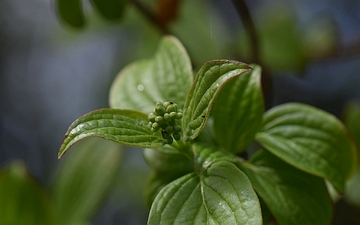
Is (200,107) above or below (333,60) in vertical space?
above

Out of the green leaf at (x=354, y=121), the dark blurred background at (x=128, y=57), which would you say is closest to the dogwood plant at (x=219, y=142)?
the dark blurred background at (x=128, y=57)

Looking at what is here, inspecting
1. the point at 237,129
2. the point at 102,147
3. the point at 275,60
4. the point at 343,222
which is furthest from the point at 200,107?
the point at 343,222

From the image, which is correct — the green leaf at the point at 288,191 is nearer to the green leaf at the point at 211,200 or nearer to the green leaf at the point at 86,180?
the green leaf at the point at 211,200

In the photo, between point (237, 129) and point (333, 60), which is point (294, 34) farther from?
point (237, 129)

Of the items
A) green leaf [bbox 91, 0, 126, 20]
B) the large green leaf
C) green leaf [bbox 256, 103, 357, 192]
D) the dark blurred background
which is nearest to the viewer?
green leaf [bbox 256, 103, 357, 192]

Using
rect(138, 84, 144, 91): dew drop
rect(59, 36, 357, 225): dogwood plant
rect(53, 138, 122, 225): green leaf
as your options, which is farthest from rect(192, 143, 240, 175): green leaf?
rect(53, 138, 122, 225): green leaf

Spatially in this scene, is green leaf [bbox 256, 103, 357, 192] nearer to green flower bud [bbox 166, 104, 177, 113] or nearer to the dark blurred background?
green flower bud [bbox 166, 104, 177, 113]

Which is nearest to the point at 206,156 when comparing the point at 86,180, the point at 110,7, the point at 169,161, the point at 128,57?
the point at 169,161
